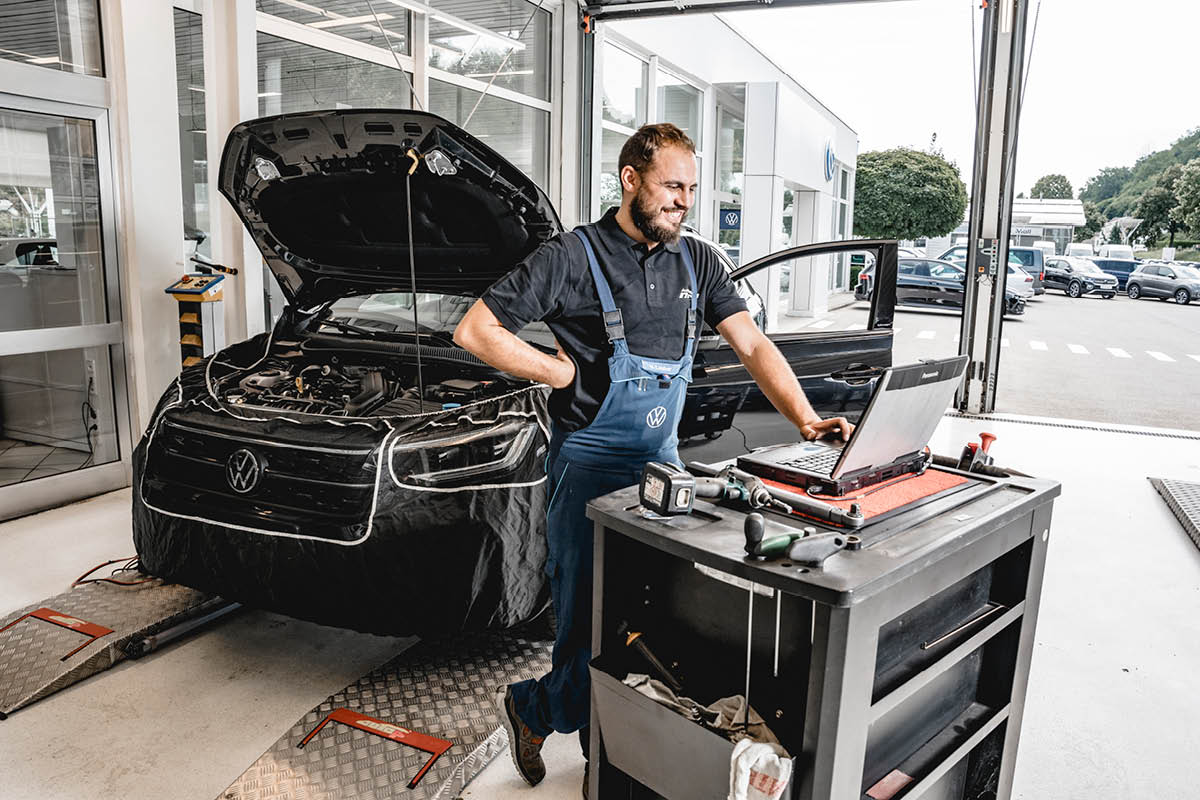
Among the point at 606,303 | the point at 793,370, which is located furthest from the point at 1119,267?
the point at 606,303

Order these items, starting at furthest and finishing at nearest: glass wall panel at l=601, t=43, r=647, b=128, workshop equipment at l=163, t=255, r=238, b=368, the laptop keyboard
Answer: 1. glass wall panel at l=601, t=43, r=647, b=128
2. workshop equipment at l=163, t=255, r=238, b=368
3. the laptop keyboard

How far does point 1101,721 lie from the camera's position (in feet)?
8.60

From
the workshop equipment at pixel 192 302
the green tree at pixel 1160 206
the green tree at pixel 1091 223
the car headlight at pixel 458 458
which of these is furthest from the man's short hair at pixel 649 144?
the green tree at pixel 1091 223

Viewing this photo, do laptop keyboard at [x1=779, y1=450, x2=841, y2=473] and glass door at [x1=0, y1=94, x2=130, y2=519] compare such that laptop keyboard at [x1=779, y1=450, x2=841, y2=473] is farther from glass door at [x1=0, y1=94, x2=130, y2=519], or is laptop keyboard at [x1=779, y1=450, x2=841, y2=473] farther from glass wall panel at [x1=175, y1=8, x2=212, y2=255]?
glass wall panel at [x1=175, y1=8, x2=212, y2=255]

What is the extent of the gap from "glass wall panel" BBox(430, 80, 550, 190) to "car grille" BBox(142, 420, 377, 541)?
5.37 meters

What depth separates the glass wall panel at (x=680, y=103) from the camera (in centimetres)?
1230

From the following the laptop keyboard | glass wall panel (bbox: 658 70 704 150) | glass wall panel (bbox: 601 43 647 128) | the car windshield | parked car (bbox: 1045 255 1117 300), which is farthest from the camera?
parked car (bbox: 1045 255 1117 300)

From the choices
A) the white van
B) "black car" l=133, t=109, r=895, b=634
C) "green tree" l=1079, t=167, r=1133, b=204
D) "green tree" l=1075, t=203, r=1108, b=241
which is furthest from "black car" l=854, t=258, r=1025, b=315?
"green tree" l=1079, t=167, r=1133, b=204

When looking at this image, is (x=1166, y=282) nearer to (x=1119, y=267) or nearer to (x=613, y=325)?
(x=1119, y=267)

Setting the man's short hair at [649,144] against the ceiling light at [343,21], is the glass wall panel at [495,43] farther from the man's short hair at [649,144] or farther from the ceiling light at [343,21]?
the man's short hair at [649,144]

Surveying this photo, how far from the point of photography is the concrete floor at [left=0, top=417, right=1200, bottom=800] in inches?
89.5

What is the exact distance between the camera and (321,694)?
266 centimetres

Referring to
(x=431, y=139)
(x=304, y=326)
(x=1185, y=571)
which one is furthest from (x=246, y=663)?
(x=1185, y=571)

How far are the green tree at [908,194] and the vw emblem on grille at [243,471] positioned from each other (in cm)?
2850
